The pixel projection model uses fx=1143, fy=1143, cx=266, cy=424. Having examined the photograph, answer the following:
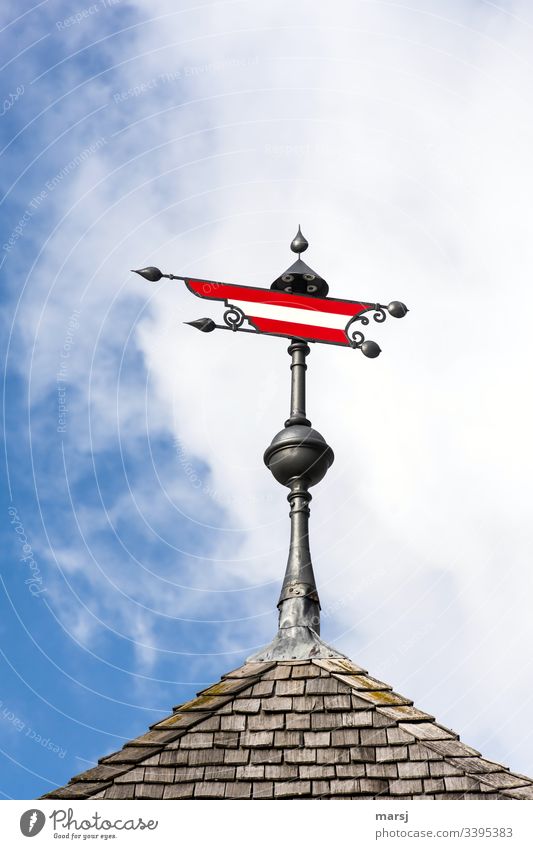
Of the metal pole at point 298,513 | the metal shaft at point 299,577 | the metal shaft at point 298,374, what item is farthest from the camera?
the metal shaft at point 298,374

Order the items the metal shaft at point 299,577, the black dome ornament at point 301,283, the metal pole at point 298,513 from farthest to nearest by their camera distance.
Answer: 1. the black dome ornament at point 301,283
2. the metal shaft at point 299,577
3. the metal pole at point 298,513

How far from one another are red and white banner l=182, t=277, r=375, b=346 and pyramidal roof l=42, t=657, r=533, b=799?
7.61ft

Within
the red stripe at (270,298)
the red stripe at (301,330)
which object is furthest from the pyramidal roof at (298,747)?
the red stripe at (270,298)

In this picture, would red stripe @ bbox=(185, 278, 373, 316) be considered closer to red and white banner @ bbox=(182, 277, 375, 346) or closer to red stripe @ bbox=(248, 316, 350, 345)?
red and white banner @ bbox=(182, 277, 375, 346)

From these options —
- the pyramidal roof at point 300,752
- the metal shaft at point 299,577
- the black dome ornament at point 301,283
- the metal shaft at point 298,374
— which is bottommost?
the pyramidal roof at point 300,752

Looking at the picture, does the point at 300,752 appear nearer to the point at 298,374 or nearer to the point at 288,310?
the point at 298,374

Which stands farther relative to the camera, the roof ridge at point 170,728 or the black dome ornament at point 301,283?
the black dome ornament at point 301,283

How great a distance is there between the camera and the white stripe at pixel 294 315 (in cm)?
738

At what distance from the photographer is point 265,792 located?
17.7 ft

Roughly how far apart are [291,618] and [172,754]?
3.72 ft

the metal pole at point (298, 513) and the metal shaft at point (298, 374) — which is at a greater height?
the metal shaft at point (298, 374)

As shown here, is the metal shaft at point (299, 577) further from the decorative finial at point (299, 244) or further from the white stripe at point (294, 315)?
the decorative finial at point (299, 244)
